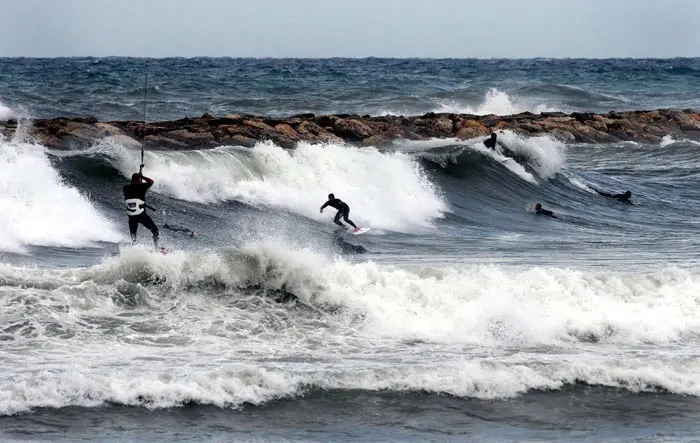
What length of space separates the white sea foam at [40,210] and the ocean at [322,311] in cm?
6

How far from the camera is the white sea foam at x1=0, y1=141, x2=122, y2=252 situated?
1855 centimetres

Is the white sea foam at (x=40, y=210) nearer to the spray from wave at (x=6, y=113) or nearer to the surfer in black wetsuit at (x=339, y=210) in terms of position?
the surfer in black wetsuit at (x=339, y=210)

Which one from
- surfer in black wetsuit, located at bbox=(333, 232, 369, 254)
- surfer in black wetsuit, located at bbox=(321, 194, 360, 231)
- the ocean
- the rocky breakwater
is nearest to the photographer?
the ocean

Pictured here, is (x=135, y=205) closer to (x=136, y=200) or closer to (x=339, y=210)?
(x=136, y=200)

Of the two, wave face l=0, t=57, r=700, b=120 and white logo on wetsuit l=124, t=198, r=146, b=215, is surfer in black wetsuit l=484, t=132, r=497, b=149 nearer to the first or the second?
white logo on wetsuit l=124, t=198, r=146, b=215

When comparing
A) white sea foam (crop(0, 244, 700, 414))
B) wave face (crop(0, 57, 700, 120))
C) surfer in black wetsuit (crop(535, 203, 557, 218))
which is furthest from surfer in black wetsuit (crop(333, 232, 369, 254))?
wave face (crop(0, 57, 700, 120))

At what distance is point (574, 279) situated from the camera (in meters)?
15.3

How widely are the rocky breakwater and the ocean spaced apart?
23.4 ft

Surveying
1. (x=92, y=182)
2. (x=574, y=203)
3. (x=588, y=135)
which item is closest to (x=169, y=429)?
(x=92, y=182)

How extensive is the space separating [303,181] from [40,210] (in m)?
7.13

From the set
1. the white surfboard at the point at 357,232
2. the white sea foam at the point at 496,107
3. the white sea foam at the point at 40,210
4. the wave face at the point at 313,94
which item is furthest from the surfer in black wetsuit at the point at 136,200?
the white sea foam at the point at 496,107

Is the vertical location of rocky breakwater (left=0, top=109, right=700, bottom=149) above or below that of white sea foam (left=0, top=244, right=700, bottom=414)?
above

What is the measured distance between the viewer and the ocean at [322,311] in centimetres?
1043

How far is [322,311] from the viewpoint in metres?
13.9
